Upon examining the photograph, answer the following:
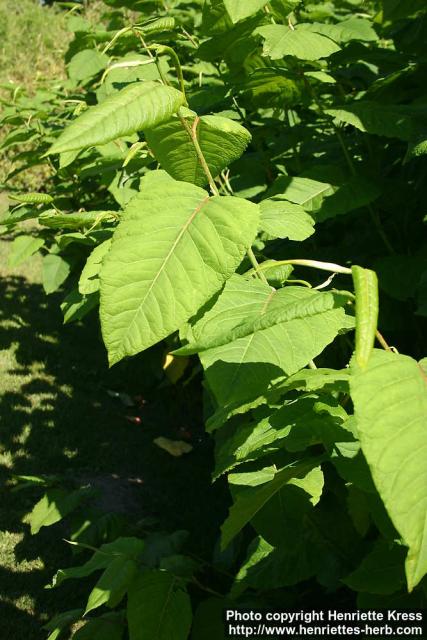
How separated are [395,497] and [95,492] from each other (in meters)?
2.31

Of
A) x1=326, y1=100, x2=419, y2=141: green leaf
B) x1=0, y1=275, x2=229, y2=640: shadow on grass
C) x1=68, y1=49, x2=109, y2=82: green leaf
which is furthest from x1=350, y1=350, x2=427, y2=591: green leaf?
x1=68, y1=49, x2=109, y2=82: green leaf

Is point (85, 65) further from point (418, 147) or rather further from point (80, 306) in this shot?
point (418, 147)

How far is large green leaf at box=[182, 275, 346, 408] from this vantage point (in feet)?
3.56

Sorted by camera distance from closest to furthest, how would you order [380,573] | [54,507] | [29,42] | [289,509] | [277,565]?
[380,573] → [289,509] → [277,565] → [54,507] → [29,42]

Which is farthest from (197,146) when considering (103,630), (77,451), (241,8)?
(77,451)

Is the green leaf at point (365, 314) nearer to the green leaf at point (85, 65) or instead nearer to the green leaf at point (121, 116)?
the green leaf at point (121, 116)

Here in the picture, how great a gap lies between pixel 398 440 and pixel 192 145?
29.2 inches

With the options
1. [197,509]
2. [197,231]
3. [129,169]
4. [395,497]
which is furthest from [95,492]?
[395,497]

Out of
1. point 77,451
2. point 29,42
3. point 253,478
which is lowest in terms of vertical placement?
point 77,451

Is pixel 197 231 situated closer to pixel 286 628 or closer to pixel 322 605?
pixel 286 628

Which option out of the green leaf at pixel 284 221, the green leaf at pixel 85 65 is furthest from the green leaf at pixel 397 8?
the green leaf at pixel 85 65

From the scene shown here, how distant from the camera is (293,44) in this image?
1967 millimetres

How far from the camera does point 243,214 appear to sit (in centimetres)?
116

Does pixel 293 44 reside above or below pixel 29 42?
above
